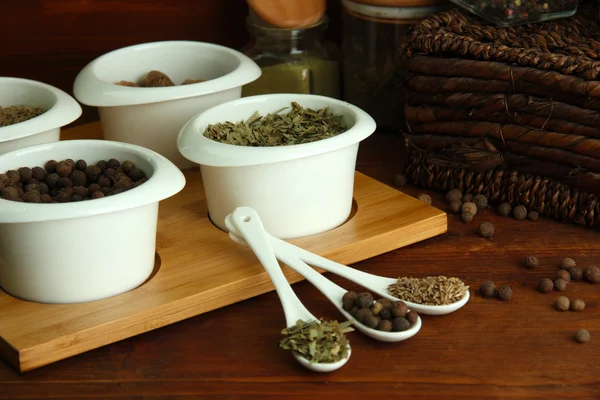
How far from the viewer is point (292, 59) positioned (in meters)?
1.18

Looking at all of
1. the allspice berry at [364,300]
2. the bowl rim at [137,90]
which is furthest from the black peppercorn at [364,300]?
the bowl rim at [137,90]

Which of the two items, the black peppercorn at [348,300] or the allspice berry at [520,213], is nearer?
the black peppercorn at [348,300]

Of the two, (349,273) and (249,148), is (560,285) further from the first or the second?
(249,148)

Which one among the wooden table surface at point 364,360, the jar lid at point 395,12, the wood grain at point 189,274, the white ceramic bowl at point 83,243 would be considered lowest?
the wooden table surface at point 364,360

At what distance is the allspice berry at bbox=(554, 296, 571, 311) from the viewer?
808 mm

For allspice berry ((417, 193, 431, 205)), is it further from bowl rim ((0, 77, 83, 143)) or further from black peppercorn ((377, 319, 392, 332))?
bowl rim ((0, 77, 83, 143))

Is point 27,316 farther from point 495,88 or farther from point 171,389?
point 495,88

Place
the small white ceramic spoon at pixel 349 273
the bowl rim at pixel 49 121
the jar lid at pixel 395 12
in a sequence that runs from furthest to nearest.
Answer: the jar lid at pixel 395 12, the bowl rim at pixel 49 121, the small white ceramic spoon at pixel 349 273

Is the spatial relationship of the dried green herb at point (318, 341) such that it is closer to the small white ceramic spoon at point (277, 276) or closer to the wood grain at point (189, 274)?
the small white ceramic spoon at point (277, 276)

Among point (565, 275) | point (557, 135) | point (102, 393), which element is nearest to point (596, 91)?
point (557, 135)

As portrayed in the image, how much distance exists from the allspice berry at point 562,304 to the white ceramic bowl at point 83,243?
0.37 m

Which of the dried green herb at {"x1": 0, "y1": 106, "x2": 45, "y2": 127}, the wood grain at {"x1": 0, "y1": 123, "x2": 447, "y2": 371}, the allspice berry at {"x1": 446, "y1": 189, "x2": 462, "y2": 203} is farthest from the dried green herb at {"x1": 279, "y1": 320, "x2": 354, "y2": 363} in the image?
the dried green herb at {"x1": 0, "y1": 106, "x2": 45, "y2": 127}

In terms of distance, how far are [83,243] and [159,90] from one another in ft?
0.97

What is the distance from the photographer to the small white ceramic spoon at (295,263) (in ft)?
2.46
